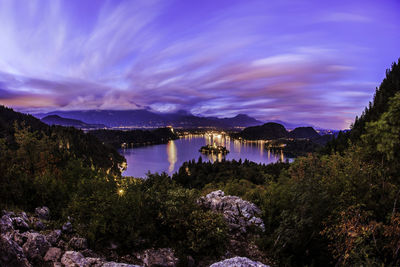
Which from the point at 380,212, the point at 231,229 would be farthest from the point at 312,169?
the point at 231,229

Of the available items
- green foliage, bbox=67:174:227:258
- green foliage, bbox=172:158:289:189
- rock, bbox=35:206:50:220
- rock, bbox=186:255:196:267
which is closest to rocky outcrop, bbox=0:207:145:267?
rock, bbox=35:206:50:220

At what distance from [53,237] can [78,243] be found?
21.6 inches

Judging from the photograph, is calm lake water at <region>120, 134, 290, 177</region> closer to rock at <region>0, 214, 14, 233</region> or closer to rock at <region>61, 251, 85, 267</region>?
rock at <region>0, 214, 14, 233</region>

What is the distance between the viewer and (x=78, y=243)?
4.38 metres

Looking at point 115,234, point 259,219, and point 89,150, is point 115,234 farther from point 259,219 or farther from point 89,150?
point 89,150

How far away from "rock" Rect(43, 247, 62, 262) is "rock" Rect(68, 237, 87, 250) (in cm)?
33

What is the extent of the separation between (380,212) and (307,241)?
201cm

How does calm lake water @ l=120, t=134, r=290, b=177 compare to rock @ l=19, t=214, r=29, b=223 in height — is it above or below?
below

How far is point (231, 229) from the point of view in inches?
271

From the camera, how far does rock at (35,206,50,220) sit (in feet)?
16.7

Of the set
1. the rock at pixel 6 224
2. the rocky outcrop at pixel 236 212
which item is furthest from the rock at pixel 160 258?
the rock at pixel 6 224

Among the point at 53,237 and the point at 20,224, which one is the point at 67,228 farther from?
the point at 20,224

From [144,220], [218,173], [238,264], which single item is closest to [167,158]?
[218,173]

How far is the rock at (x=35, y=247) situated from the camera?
368 centimetres
